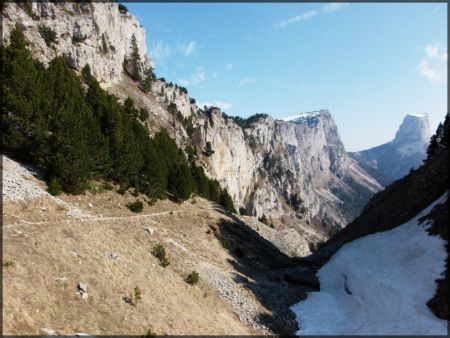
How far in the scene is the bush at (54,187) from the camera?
3450cm

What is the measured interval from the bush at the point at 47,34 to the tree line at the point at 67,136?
31442mm

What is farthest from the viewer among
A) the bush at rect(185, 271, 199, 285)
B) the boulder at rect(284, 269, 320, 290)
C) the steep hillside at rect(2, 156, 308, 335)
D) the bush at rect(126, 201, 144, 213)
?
the boulder at rect(284, 269, 320, 290)

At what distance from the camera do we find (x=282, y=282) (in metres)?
45.7

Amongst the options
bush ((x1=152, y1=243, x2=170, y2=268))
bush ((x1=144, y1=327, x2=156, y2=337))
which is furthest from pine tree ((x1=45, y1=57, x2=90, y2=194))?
bush ((x1=144, y1=327, x2=156, y2=337))

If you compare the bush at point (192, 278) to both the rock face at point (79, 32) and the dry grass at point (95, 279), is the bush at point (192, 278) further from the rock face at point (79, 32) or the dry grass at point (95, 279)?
the rock face at point (79, 32)

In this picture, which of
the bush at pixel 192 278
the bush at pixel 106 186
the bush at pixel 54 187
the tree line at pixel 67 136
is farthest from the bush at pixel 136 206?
the bush at pixel 192 278

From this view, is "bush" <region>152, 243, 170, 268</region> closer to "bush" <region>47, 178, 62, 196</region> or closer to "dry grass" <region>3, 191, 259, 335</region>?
"dry grass" <region>3, 191, 259, 335</region>

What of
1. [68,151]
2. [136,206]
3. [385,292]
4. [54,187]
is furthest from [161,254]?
[385,292]

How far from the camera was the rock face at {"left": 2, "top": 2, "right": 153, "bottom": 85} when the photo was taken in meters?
73.7

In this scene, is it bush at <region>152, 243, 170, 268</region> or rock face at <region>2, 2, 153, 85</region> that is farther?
rock face at <region>2, 2, 153, 85</region>

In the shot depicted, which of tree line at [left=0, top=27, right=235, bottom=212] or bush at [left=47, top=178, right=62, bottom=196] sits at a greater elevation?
tree line at [left=0, top=27, right=235, bottom=212]

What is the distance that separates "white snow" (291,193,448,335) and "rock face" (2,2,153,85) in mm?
70712

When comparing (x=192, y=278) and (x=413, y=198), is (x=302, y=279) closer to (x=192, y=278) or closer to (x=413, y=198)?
(x=413, y=198)

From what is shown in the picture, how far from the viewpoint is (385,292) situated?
31922mm
